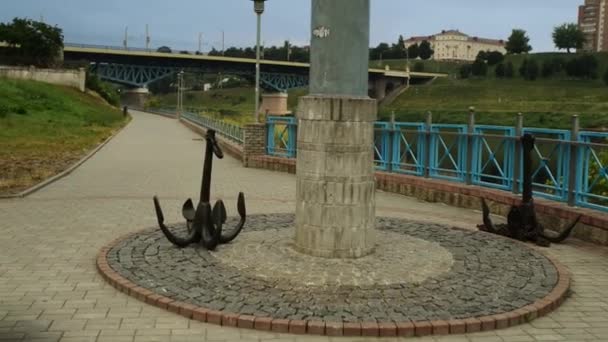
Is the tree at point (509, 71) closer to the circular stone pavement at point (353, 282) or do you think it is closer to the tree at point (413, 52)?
the tree at point (413, 52)

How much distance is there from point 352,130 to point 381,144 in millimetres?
6324

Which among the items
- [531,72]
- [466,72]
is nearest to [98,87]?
[531,72]

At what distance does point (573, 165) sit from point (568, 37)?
10934cm

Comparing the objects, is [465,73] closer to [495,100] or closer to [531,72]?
[531,72]

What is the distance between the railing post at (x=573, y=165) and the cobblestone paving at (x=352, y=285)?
1.39m

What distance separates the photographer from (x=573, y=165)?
788cm

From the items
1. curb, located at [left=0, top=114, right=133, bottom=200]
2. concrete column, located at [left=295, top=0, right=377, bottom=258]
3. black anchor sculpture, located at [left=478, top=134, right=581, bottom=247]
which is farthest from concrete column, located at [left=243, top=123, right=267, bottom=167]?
concrete column, located at [left=295, top=0, right=377, bottom=258]

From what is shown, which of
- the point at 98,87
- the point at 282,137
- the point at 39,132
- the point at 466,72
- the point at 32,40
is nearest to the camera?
the point at 282,137

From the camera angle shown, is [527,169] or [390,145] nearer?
[527,169]

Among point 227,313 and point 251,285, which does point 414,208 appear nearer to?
point 251,285

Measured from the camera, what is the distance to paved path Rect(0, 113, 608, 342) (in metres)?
4.42

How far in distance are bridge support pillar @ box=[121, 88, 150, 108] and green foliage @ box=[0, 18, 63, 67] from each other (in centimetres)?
1281

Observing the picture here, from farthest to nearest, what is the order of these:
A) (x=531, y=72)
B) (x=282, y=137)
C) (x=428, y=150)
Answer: (x=531, y=72) < (x=282, y=137) < (x=428, y=150)

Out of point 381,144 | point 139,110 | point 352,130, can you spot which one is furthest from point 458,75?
point 352,130
